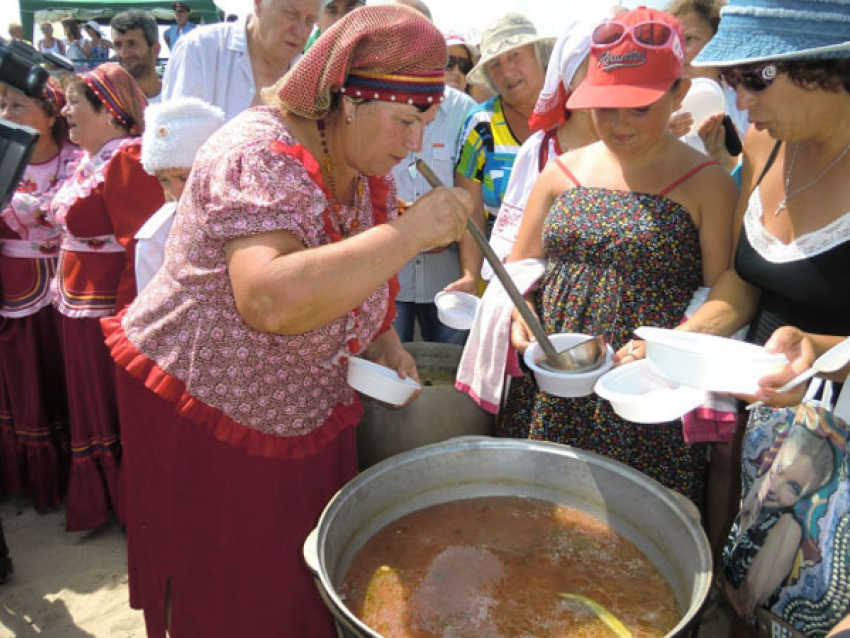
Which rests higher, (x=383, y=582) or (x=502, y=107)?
(x=502, y=107)

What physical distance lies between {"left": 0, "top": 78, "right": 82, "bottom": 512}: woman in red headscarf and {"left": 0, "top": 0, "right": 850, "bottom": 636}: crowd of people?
0.45 m

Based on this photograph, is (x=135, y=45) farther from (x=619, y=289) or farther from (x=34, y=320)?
(x=619, y=289)

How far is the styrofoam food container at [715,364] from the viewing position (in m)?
1.29

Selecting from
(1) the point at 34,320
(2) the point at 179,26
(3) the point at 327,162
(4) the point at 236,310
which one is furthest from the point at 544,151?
(2) the point at 179,26

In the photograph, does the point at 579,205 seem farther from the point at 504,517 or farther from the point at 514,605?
the point at 514,605

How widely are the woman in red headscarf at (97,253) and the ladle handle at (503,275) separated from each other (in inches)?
62.3

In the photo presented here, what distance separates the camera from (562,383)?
5.38 feet

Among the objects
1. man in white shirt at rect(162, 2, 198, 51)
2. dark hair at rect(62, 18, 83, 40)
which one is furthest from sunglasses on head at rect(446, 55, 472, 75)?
dark hair at rect(62, 18, 83, 40)

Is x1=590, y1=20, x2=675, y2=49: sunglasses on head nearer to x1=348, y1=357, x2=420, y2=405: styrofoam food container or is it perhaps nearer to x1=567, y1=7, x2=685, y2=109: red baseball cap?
x1=567, y1=7, x2=685, y2=109: red baseball cap

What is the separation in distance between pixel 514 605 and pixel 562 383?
56 centimetres

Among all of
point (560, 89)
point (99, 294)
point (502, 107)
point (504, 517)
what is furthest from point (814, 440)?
point (99, 294)

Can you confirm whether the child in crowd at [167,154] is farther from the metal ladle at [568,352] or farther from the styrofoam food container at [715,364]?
the styrofoam food container at [715,364]

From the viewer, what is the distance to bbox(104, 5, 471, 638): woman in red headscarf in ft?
4.07

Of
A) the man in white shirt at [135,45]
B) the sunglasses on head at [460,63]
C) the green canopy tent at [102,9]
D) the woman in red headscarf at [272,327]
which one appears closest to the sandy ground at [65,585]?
the woman in red headscarf at [272,327]
